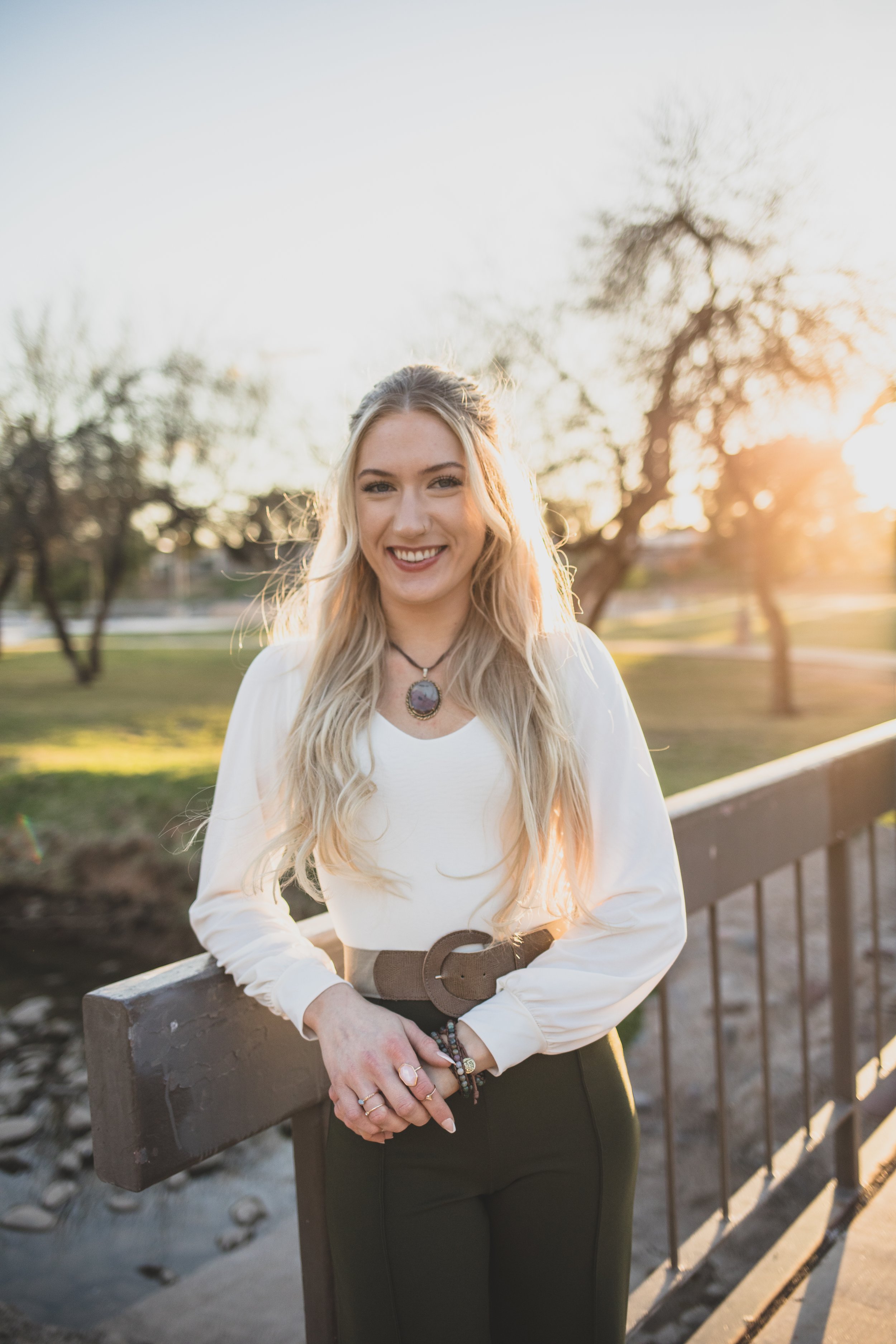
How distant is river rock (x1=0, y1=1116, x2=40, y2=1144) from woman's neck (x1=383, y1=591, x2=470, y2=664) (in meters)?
5.83

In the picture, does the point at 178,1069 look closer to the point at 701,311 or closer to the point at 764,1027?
the point at 764,1027

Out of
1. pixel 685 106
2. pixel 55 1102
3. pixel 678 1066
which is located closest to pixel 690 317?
pixel 685 106

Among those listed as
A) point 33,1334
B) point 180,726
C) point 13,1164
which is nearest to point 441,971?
point 33,1334

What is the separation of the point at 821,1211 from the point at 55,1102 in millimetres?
5479

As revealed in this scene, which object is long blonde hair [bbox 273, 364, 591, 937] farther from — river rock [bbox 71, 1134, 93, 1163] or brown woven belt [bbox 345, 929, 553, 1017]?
river rock [bbox 71, 1134, 93, 1163]

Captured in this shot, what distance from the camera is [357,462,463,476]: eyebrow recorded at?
58.6 inches

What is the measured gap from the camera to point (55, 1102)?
6.38 m

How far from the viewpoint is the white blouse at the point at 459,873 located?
131 centimetres

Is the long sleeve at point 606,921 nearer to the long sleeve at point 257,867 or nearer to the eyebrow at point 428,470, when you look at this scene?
the long sleeve at point 257,867

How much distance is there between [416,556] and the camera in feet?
4.98

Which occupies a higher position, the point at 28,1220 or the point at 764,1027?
the point at 764,1027

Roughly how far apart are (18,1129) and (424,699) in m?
5.91

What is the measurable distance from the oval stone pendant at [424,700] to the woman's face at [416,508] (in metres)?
0.14

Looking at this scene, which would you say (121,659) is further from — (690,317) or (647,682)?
(690,317)
